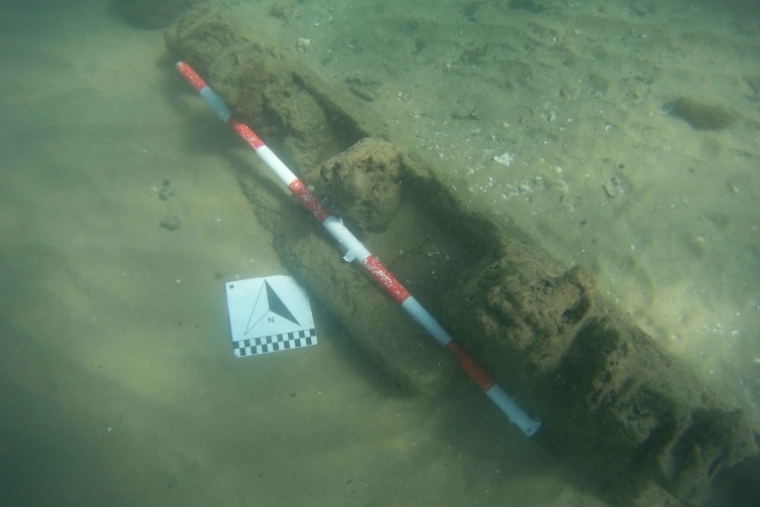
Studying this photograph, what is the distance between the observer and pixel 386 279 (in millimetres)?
2785

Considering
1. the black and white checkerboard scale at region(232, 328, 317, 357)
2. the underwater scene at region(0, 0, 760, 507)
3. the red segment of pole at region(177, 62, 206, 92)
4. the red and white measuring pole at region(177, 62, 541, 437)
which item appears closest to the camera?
the underwater scene at region(0, 0, 760, 507)

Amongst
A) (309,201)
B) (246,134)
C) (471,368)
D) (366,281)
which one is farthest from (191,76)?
(471,368)

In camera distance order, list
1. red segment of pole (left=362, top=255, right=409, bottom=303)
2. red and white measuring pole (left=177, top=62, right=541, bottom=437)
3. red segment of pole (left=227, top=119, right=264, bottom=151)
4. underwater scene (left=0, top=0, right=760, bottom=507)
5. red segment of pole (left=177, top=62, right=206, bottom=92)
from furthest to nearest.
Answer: red segment of pole (left=177, top=62, right=206, bottom=92) < red segment of pole (left=227, top=119, right=264, bottom=151) < red segment of pole (left=362, top=255, right=409, bottom=303) < red and white measuring pole (left=177, top=62, right=541, bottom=437) < underwater scene (left=0, top=0, right=760, bottom=507)

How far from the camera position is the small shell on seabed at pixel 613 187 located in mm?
3469

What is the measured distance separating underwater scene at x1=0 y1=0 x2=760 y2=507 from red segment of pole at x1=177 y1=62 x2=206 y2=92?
32mm

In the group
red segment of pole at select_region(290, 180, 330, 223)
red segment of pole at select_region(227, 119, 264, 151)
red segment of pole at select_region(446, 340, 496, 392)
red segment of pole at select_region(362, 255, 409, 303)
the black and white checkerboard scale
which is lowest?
the black and white checkerboard scale

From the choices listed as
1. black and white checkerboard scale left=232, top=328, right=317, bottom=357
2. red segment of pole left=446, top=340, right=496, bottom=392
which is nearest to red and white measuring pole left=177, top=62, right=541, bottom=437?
red segment of pole left=446, top=340, right=496, bottom=392

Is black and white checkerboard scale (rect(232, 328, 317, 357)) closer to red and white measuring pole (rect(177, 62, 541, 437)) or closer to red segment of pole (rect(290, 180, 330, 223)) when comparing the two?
red and white measuring pole (rect(177, 62, 541, 437))

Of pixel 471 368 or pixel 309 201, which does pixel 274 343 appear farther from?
pixel 471 368

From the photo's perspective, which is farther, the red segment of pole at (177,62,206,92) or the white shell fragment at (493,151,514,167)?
the red segment of pole at (177,62,206,92)

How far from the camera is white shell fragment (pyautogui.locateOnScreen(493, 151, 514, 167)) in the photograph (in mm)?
3424

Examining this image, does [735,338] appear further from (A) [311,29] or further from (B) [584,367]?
(A) [311,29]

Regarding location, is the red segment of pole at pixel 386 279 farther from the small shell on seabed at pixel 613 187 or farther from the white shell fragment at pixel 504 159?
the small shell on seabed at pixel 613 187

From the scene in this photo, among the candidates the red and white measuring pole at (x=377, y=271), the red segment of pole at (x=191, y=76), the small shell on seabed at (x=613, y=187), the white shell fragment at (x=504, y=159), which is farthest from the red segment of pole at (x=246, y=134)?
the small shell on seabed at (x=613, y=187)
